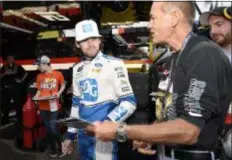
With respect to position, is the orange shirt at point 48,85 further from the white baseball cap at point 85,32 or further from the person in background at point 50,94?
the white baseball cap at point 85,32

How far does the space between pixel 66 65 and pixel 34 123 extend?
2.01 m

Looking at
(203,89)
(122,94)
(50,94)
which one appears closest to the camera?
(203,89)

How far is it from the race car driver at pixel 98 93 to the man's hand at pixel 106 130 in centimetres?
139

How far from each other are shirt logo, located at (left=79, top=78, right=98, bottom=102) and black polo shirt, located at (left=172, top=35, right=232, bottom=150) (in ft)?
5.15

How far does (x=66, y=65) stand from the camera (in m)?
8.55

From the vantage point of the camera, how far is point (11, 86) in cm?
873

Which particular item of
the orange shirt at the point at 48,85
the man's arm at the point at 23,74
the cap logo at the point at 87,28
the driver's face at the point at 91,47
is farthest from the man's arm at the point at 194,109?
the man's arm at the point at 23,74

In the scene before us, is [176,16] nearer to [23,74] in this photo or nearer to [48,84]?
[48,84]

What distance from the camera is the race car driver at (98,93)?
A: 10.2 ft

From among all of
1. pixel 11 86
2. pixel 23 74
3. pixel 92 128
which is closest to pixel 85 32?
pixel 92 128

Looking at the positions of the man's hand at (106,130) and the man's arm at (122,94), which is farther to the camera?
the man's arm at (122,94)

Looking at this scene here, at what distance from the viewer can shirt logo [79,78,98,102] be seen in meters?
3.14

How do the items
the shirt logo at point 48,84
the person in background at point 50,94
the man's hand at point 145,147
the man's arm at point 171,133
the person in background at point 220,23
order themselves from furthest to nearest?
the shirt logo at point 48,84, the person in background at point 50,94, the person in background at point 220,23, the man's hand at point 145,147, the man's arm at point 171,133

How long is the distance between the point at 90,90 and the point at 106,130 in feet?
5.31
